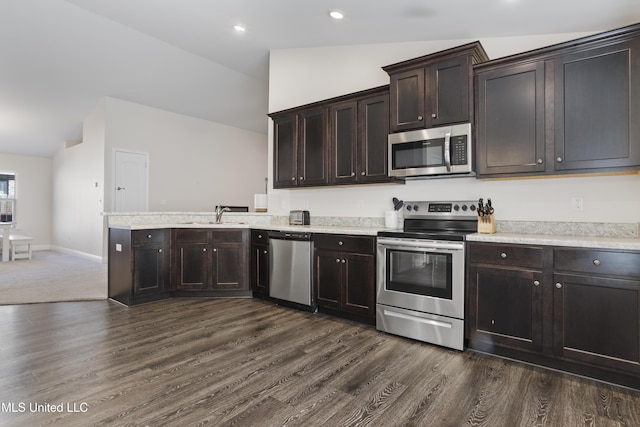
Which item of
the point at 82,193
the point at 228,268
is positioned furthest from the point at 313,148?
the point at 82,193

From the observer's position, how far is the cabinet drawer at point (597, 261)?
2109 millimetres

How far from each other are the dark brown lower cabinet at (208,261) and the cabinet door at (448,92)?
8.36 ft

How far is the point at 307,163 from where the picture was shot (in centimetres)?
413

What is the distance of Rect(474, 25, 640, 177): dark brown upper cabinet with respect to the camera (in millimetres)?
2375

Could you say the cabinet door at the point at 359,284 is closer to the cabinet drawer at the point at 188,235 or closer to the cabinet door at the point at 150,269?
the cabinet drawer at the point at 188,235

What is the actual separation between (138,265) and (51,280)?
245 centimetres

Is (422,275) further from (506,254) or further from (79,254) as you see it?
(79,254)

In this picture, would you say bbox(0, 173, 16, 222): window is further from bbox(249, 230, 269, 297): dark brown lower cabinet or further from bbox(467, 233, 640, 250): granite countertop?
bbox(467, 233, 640, 250): granite countertop

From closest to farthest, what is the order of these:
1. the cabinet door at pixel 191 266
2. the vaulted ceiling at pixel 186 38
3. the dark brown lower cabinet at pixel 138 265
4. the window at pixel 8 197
Result: the vaulted ceiling at pixel 186 38
the dark brown lower cabinet at pixel 138 265
the cabinet door at pixel 191 266
the window at pixel 8 197

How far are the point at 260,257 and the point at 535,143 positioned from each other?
3006 mm

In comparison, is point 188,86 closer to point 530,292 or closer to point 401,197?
point 401,197

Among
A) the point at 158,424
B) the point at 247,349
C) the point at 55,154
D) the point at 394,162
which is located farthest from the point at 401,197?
the point at 55,154

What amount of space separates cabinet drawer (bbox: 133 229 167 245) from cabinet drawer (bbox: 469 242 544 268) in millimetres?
3404

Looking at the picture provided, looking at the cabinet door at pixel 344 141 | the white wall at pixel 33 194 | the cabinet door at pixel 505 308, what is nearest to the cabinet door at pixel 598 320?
the cabinet door at pixel 505 308
